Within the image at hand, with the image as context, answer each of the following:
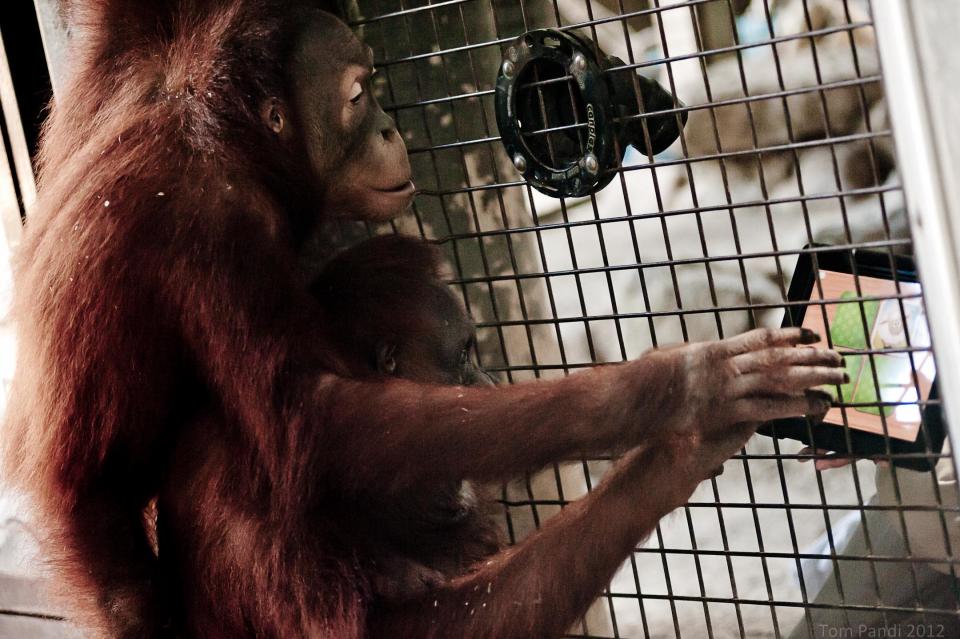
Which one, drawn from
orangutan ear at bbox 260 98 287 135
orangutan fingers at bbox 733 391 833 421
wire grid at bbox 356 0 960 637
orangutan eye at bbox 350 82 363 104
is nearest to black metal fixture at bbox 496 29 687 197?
wire grid at bbox 356 0 960 637

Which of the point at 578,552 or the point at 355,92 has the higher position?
the point at 355,92

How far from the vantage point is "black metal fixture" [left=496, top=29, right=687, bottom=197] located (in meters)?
1.54

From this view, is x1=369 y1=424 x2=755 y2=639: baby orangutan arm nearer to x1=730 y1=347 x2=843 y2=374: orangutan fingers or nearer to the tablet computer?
x1=730 y1=347 x2=843 y2=374: orangutan fingers

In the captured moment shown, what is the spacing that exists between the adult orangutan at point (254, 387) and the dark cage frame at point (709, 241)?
0.46 feet

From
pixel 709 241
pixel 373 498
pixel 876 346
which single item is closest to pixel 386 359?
pixel 373 498

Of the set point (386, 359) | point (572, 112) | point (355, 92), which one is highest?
point (355, 92)

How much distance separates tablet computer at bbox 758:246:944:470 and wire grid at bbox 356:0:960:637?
4cm

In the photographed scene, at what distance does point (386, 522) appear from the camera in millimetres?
1594

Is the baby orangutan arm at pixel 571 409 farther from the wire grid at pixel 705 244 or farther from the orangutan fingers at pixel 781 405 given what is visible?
the wire grid at pixel 705 244

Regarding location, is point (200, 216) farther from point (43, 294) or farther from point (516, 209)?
point (516, 209)

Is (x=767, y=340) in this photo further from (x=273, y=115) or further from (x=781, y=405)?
(x=273, y=115)

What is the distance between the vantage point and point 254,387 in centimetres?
138

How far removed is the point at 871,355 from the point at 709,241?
2.38 m

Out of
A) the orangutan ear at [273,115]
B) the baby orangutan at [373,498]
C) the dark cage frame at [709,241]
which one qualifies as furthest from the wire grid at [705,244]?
the orangutan ear at [273,115]
